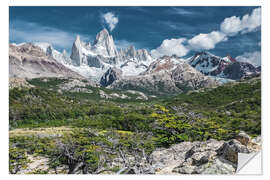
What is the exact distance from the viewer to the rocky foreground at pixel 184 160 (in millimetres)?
5492

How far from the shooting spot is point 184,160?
618cm

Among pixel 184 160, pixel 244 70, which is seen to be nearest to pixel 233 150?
pixel 184 160

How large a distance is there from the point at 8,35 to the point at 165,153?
6.58 metres

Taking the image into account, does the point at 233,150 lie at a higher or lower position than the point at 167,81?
lower

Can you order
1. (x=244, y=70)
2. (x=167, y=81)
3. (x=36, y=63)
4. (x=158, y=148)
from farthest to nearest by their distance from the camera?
(x=36, y=63), (x=167, y=81), (x=244, y=70), (x=158, y=148)

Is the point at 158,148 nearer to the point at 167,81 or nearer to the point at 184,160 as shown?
the point at 184,160

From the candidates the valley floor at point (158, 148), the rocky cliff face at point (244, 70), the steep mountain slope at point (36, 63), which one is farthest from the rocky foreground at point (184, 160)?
the steep mountain slope at point (36, 63)

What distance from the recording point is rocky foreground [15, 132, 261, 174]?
549 centimetres

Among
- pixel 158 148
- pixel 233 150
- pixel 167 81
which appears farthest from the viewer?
pixel 167 81

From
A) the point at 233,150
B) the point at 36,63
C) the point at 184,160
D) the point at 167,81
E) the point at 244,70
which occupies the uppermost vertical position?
the point at 36,63

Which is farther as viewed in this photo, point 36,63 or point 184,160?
point 36,63

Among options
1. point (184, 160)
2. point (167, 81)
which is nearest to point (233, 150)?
point (184, 160)
